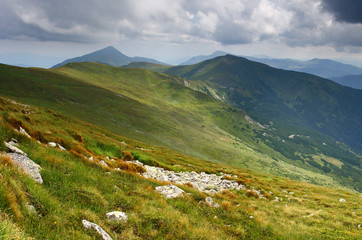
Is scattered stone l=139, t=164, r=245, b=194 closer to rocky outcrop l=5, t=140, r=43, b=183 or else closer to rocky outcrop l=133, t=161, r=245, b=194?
rocky outcrop l=133, t=161, r=245, b=194

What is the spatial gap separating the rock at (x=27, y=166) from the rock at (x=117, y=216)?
11.2ft

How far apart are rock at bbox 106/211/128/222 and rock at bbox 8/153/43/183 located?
11.2 ft

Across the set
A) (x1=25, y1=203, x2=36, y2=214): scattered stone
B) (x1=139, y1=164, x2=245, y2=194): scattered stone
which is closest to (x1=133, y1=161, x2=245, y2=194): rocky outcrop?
(x1=139, y1=164, x2=245, y2=194): scattered stone

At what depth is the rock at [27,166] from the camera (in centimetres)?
809

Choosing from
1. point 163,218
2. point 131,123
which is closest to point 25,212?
point 163,218

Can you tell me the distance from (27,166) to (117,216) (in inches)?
193

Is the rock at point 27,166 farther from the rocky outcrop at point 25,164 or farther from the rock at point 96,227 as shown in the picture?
the rock at point 96,227

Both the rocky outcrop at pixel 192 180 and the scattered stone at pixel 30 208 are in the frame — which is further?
the rocky outcrop at pixel 192 180

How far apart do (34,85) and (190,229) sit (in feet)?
412

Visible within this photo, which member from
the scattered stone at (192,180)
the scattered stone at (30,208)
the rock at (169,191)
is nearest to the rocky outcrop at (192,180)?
the scattered stone at (192,180)

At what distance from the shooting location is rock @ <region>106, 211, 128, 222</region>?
7.72m

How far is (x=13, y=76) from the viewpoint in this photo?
4149 inches

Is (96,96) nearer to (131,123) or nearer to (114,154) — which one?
(131,123)

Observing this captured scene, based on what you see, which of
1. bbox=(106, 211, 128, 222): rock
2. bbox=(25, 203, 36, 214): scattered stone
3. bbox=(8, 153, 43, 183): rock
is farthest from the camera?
bbox=(8, 153, 43, 183): rock
